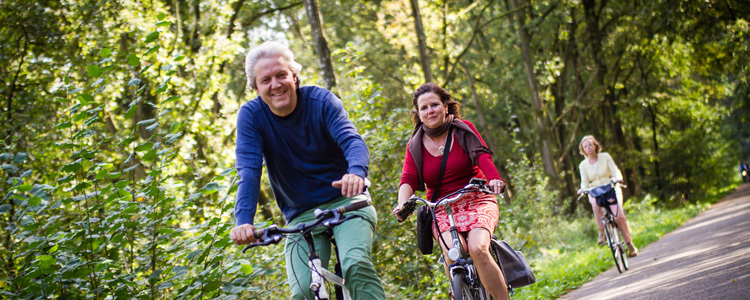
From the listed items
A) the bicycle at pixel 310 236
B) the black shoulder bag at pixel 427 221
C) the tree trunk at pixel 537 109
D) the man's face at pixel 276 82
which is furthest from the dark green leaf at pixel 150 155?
the tree trunk at pixel 537 109

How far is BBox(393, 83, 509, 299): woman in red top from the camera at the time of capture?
4.75 metres

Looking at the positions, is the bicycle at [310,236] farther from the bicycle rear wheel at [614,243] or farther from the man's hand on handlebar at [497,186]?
the bicycle rear wheel at [614,243]

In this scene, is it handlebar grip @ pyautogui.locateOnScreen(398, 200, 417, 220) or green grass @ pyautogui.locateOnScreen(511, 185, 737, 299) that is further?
green grass @ pyautogui.locateOnScreen(511, 185, 737, 299)

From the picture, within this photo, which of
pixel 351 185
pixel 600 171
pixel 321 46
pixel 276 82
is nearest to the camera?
pixel 351 185

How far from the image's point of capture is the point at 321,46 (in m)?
10.0

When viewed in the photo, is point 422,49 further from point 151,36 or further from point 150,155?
point 150,155

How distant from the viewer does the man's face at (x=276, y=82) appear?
358 cm

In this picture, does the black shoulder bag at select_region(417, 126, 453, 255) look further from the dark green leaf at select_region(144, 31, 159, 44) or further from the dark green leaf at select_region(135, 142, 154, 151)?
the dark green leaf at select_region(144, 31, 159, 44)

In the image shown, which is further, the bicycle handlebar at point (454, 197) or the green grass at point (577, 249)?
the green grass at point (577, 249)

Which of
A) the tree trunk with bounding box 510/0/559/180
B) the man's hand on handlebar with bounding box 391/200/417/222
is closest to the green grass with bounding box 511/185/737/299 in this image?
the tree trunk with bounding box 510/0/559/180

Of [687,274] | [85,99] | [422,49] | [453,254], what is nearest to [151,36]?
[85,99]

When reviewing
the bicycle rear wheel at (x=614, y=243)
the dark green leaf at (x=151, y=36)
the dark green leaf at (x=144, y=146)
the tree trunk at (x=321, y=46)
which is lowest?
the bicycle rear wheel at (x=614, y=243)

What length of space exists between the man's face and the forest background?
1147 mm

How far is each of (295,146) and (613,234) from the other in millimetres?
7661
